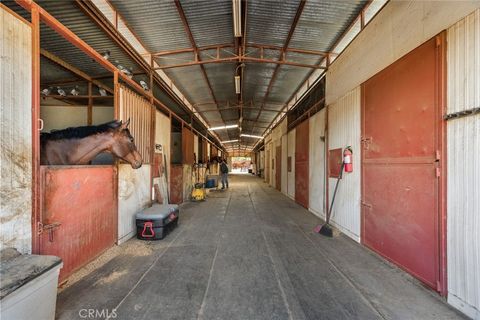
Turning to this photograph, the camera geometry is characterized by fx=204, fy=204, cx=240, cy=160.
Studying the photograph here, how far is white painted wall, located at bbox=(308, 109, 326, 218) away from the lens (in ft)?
16.8

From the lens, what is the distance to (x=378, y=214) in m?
3.08

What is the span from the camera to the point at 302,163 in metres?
6.81

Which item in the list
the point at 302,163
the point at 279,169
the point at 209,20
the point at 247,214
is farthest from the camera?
the point at 279,169

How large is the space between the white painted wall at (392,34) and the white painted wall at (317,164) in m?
1.06

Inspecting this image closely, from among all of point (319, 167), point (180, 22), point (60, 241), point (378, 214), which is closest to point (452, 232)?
point (378, 214)

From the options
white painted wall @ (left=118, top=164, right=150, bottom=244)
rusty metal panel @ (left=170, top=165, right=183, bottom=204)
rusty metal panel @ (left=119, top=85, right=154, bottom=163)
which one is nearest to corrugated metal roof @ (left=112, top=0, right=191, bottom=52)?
rusty metal panel @ (left=119, top=85, right=154, bottom=163)

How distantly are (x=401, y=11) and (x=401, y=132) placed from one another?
5.17 ft

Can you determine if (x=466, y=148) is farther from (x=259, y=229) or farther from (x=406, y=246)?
A: (x=259, y=229)

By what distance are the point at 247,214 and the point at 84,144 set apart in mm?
3971

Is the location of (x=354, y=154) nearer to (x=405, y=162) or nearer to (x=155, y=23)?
(x=405, y=162)

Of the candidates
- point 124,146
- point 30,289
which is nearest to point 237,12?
point 124,146

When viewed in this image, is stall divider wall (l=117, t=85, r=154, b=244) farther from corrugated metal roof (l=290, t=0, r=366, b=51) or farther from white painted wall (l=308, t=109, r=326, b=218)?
white painted wall (l=308, t=109, r=326, b=218)

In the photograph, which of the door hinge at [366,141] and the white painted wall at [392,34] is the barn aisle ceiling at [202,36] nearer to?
the white painted wall at [392,34]

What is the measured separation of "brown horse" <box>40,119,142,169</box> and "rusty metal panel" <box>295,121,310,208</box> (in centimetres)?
496
